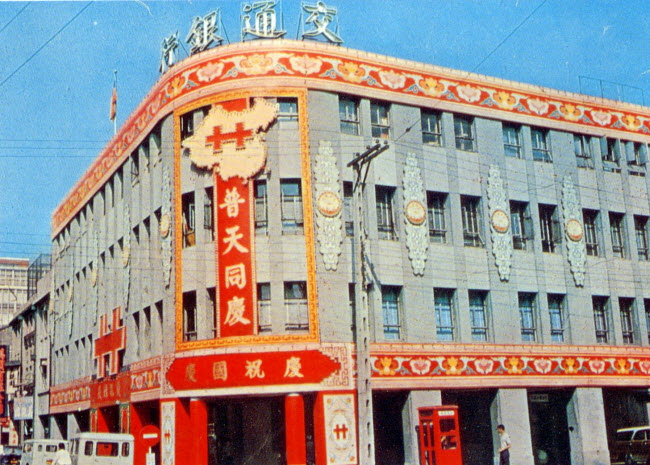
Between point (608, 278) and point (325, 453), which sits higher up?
point (608, 278)

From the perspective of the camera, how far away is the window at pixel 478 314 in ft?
110

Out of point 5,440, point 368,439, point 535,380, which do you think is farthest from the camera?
point 5,440

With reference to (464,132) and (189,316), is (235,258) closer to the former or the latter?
(189,316)

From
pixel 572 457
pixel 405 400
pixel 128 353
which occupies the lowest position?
pixel 572 457

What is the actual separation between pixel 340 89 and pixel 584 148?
43.7 ft

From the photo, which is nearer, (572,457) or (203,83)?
(203,83)

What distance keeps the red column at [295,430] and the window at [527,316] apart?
1100 centimetres

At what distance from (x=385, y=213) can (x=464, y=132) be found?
18.3 ft

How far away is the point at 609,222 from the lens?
38.1 metres

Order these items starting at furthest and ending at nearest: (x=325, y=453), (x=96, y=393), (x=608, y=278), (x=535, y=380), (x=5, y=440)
Answer: (x=5, y=440), (x=96, y=393), (x=608, y=278), (x=535, y=380), (x=325, y=453)

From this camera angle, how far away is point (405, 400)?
3130 centimetres

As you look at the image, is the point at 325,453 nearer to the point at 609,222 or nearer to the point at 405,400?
the point at 405,400

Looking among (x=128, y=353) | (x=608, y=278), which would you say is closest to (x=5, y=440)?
(x=128, y=353)

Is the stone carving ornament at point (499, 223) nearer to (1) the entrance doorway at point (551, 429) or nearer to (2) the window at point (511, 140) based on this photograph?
(2) the window at point (511, 140)
